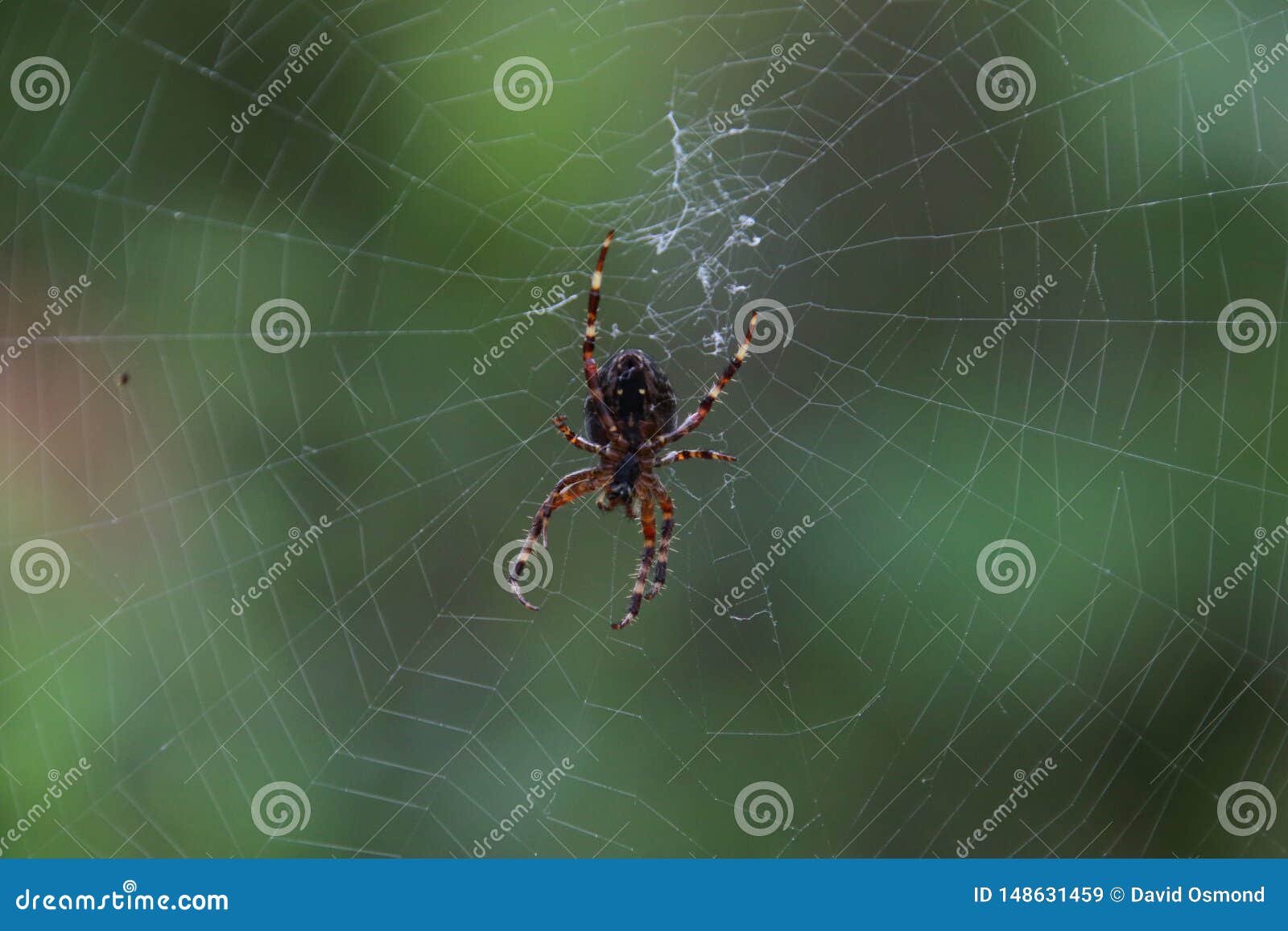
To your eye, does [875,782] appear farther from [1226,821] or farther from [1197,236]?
[1197,236]

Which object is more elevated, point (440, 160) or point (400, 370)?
point (440, 160)

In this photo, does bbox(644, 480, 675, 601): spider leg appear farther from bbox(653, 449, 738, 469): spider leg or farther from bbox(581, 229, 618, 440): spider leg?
bbox(581, 229, 618, 440): spider leg

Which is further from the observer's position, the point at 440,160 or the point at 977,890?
the point at 440,160

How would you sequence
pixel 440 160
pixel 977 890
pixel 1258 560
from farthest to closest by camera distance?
pixel 440 160 → pixel 1258 560 → pixel 977 890

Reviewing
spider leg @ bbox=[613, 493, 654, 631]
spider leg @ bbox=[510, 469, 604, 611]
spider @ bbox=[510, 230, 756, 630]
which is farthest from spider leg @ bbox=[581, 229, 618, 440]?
spider leg @ bbox=[613, 493, 654, 631]

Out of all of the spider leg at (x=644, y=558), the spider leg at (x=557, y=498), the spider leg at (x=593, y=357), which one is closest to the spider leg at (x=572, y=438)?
the spider leg at (x=593, y=357)

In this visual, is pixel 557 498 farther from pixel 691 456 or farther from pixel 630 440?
pixel 691 456

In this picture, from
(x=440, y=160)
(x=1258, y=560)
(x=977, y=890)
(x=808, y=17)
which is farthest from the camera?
(x=808, y=17)

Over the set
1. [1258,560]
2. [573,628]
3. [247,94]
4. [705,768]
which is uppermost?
[247,94]

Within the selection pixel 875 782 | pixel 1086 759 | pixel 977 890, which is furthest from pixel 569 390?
pixel 1086 759
